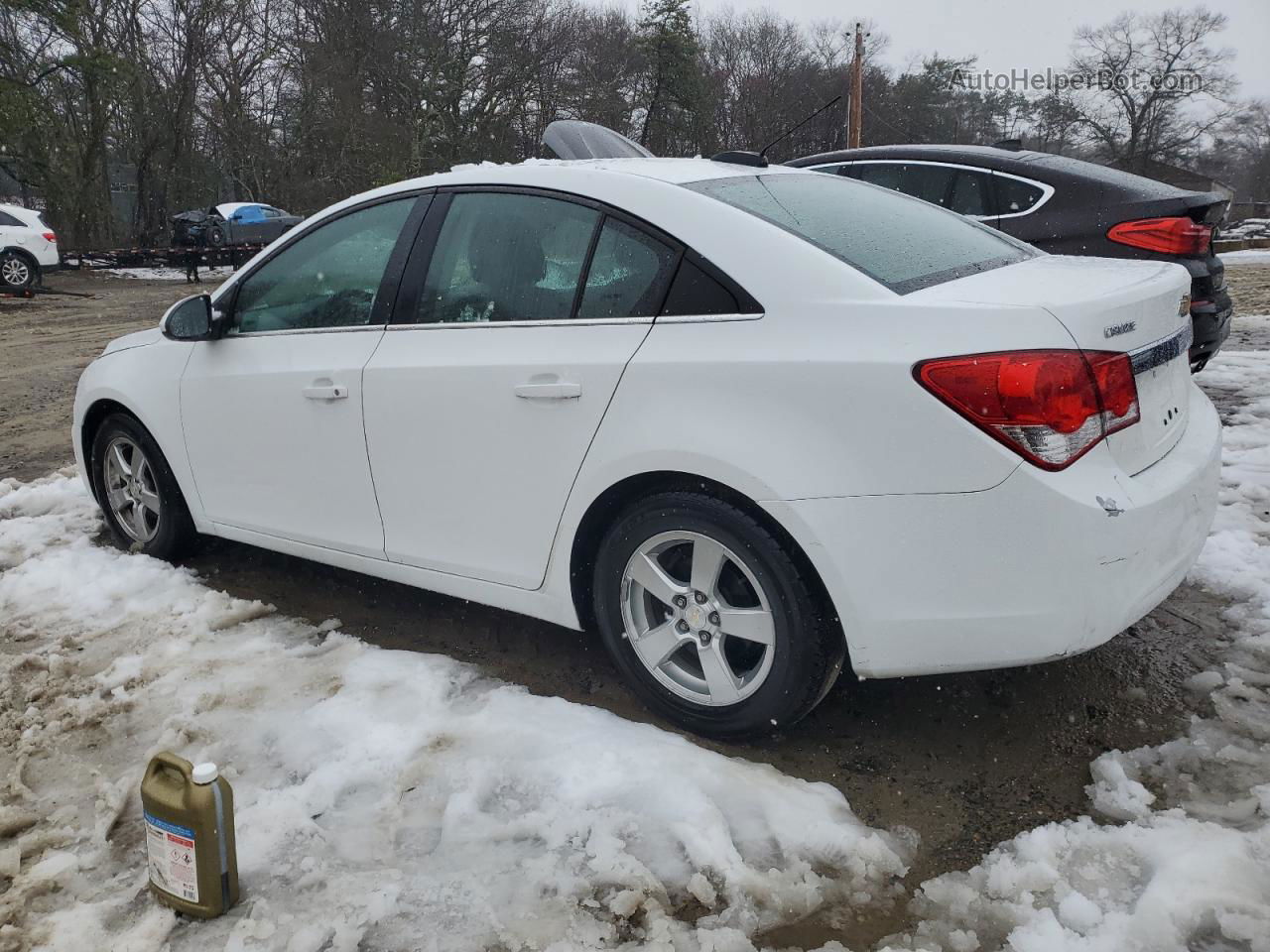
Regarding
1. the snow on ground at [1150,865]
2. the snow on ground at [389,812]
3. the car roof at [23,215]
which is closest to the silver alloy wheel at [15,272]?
the car roof at [23,215]

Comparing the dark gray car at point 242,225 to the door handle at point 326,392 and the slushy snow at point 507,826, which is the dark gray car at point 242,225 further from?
the slushy snow at point 507,826

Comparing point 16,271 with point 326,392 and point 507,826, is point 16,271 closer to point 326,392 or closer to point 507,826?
point 326,392

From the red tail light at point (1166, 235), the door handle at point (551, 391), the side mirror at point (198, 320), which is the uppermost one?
the red tail light at point (1166, 235)

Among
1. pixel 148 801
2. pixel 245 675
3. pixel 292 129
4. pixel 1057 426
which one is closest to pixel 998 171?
pixel 1057 426

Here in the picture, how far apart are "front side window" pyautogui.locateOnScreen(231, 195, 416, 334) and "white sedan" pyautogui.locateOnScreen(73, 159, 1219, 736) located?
0.01 m

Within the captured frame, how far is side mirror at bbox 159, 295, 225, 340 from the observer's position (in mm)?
3795

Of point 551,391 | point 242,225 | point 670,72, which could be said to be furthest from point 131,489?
point 670,72

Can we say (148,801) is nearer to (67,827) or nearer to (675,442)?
(67,827)

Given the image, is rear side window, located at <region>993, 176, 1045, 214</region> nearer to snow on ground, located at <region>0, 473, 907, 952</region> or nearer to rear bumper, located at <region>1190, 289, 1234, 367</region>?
rear bumper, located at <region>1190, 289, 1234, 367</region>

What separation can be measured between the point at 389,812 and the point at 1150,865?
177cm

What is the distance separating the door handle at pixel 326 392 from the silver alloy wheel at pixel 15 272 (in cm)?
1808

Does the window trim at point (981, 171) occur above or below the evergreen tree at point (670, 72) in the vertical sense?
below

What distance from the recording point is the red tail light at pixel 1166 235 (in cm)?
521

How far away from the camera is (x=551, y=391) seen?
2.82 m
